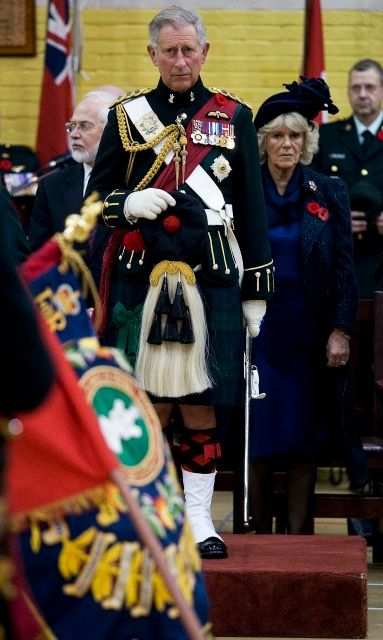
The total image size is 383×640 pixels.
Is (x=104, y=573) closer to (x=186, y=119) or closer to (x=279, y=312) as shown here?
(x=186, y=119)

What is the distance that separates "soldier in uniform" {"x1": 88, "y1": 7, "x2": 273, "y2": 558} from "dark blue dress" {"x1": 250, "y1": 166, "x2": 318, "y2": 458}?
0.73 m

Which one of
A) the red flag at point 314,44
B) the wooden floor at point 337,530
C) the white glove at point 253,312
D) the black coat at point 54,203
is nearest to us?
the white glove at point 253,312

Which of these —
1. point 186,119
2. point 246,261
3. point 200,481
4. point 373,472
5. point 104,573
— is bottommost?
point 373,472

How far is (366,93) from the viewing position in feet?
23.9

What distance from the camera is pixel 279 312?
530 centimetres

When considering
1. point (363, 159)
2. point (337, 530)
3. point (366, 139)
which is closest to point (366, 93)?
point (366, 139)

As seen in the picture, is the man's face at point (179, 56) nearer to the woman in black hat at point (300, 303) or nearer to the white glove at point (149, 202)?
the white glove at point (149, 202)

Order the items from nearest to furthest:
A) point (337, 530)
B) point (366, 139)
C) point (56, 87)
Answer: point (337, 530)
point (366, 139)
point (56, 87)

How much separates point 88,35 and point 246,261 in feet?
13.2

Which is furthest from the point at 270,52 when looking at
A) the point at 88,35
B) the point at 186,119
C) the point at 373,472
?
the point at 186,119

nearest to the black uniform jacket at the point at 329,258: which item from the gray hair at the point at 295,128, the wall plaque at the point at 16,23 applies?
the gray hair at the point at 295,128

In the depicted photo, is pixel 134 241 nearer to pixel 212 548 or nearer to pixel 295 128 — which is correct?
pixel 212 548

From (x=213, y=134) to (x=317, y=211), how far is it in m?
0.93

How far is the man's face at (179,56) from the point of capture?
4352 millimetres
